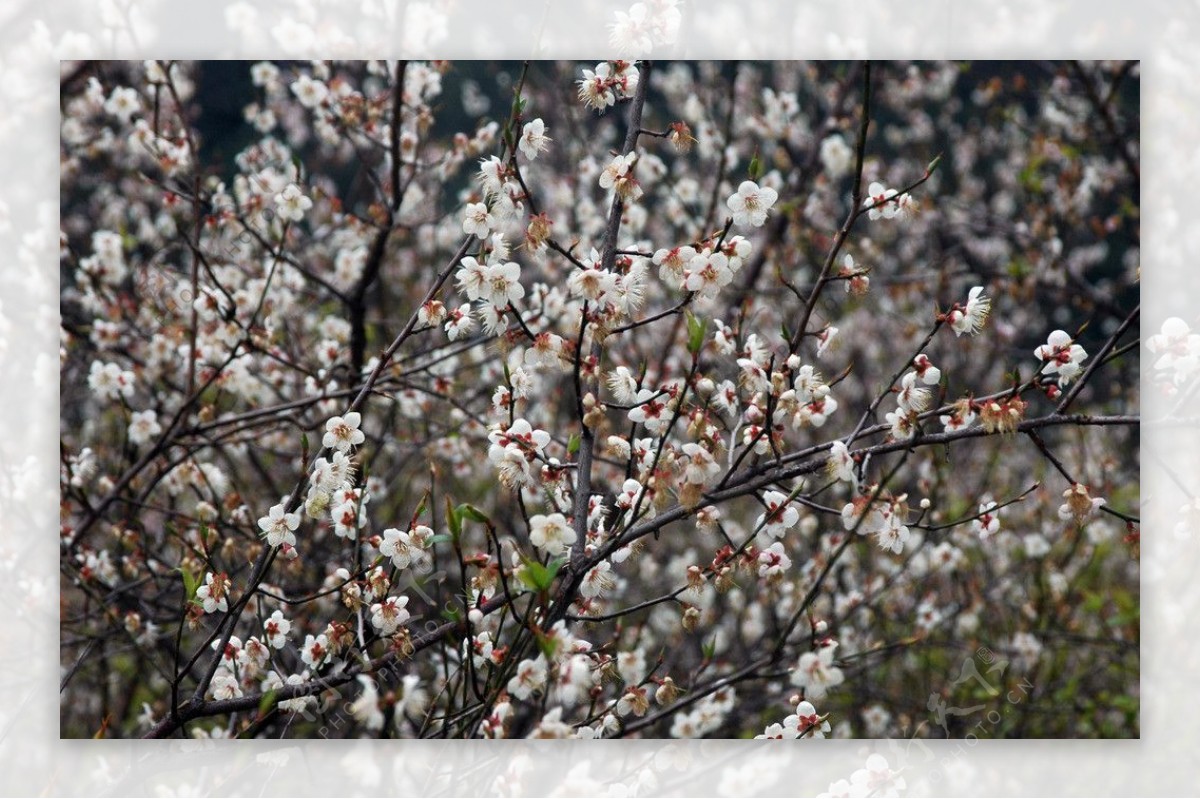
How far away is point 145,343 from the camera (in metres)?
2.55

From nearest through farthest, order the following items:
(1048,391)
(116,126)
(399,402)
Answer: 1. (1048,391)
2. (399,402)
3. (116,126)

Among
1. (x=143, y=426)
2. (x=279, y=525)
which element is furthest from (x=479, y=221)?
(x=143, y=426)

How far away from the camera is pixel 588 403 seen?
1.36 m

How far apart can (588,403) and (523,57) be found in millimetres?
1193

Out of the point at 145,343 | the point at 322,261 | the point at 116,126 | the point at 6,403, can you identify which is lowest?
the point at 6,403

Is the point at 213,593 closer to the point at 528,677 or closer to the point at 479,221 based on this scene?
the point at 528,677

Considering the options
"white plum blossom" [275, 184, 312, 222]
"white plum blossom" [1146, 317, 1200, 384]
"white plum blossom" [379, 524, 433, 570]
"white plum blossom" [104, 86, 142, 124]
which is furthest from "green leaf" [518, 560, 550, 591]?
"white plum blossom" [104, 86, 142, 124]

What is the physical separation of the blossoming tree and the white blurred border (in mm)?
80

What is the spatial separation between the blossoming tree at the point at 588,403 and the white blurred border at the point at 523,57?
8cm

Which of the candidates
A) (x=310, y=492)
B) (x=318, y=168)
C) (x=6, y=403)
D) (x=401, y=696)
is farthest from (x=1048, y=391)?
(x=318, y=168)

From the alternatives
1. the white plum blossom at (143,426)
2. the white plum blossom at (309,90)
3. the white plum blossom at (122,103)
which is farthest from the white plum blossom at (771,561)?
the white plum blossom at (122,103)

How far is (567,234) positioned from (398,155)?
83 cm

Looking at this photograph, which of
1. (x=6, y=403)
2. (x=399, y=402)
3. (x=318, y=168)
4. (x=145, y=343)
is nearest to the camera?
(x=6, y=403)

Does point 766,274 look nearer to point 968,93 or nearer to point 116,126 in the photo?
point 968,93
